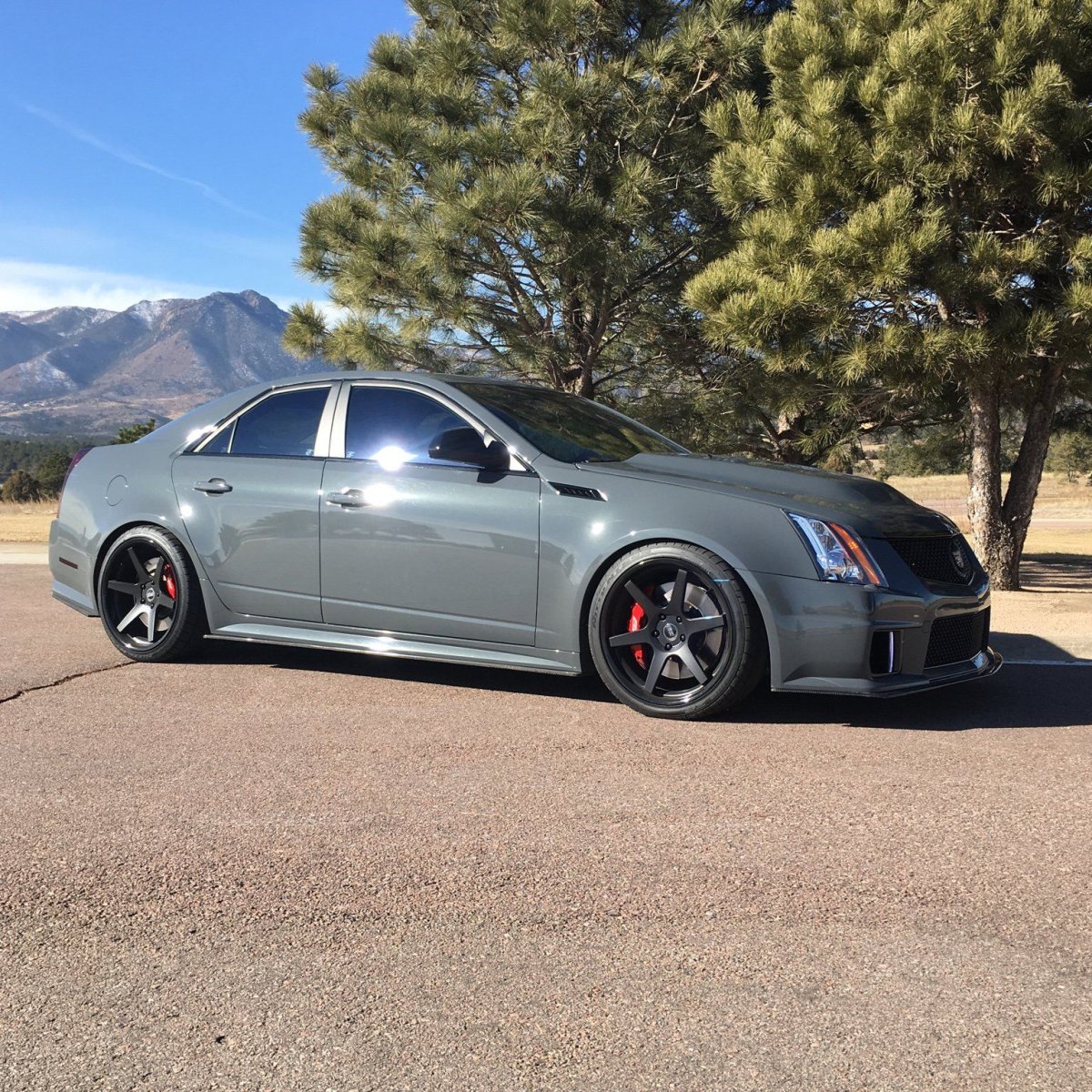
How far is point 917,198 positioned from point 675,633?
6627 mm

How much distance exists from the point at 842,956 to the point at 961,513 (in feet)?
107

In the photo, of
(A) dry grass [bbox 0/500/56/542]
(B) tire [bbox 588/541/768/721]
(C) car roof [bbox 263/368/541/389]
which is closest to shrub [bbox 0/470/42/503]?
(A) dry grass [bbox 0/500/56/542]

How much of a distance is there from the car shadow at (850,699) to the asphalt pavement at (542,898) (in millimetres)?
43

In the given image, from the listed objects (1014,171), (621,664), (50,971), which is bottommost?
(50,971)

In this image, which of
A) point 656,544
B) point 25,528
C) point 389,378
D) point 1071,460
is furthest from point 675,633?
point 1071,460

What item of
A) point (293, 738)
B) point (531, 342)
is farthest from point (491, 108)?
point (293, 738)

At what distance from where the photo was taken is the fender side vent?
5.25 m

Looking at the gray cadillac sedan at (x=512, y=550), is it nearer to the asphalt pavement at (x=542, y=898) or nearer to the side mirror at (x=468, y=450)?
the side mirror at (x=468, y=450)

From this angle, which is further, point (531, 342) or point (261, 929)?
point (531, 342)

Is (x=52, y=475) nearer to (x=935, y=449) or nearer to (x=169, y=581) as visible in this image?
(x=935, y=449)

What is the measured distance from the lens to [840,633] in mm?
4746

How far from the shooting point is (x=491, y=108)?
1339 cm

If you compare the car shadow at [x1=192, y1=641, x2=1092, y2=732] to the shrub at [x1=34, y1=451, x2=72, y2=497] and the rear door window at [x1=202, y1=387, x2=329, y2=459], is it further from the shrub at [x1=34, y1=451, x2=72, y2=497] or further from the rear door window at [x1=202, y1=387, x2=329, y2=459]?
the shrub at [x1=34, y1=451, x2=72, y2=497]

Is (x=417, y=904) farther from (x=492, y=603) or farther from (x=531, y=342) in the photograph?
(x=531, y=342)
